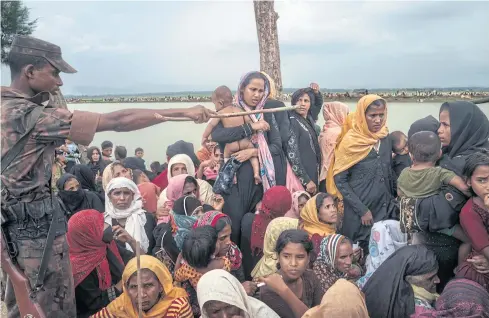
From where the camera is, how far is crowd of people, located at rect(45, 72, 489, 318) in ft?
9.72

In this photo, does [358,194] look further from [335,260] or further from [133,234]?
[133,234]

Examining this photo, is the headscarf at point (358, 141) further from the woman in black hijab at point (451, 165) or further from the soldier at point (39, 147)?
the soldier at point (39, 147)

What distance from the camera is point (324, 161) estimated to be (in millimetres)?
5070

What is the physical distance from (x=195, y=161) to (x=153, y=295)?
3.69 meters

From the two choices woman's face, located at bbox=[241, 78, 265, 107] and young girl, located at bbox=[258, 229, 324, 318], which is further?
woman's face, located at bbox=[241, 78, 265, 107]

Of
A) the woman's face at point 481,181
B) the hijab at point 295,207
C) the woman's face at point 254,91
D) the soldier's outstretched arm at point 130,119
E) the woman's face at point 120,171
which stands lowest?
the hijab at point 295,207

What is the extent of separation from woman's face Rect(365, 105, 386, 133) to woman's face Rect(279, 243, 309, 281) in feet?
4.71

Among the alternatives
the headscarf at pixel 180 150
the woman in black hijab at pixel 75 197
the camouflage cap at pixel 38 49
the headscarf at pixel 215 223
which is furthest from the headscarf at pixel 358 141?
the headscarf at pixel 180 150

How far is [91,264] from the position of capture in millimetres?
3738

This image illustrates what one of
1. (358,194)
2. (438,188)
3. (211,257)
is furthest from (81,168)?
(438,188)

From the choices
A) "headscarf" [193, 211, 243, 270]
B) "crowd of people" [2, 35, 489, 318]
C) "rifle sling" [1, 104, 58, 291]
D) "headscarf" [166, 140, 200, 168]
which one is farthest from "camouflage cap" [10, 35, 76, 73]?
"headscarf" [166, 140, 200, 168]

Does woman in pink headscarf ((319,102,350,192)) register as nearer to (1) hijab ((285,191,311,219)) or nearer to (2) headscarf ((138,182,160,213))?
(1) hijab ((285,191,311,219))

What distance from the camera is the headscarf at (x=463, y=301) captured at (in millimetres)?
2670

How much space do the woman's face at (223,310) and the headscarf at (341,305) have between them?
0.40 m
